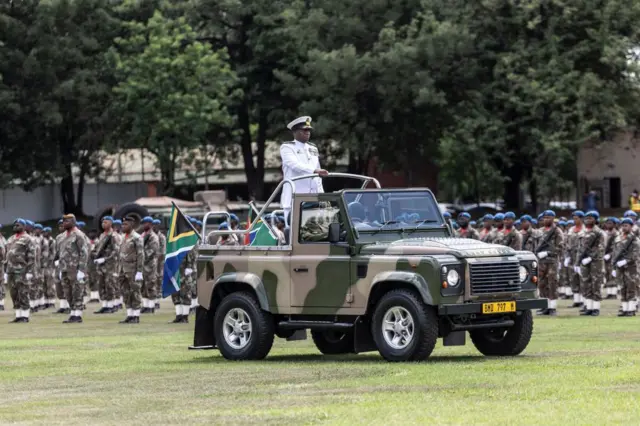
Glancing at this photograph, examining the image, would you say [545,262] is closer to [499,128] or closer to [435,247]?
[435,247]

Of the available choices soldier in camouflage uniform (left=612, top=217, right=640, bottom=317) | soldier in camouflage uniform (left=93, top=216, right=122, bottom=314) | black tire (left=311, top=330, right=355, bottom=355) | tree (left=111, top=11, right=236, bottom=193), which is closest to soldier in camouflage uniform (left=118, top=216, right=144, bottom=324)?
soldier in camouflage uniform (left=93, top=216, right=122, bottom=314)

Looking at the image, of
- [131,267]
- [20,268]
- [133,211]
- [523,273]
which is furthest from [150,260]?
[133,211]

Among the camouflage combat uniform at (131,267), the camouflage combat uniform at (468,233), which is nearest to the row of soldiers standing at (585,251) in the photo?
the camouflage combat uniform at (468,233)

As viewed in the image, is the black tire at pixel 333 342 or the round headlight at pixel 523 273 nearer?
the round headlight at pixel 523 273

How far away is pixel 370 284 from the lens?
699 inches

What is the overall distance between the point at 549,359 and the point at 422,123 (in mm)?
45531

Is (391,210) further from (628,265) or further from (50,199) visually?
(50,199)

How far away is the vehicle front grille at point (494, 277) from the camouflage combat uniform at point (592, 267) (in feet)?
38.8

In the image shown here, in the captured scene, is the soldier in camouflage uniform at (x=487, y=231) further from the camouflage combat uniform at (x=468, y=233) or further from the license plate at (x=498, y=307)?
the license plate at (x=498, y=307)

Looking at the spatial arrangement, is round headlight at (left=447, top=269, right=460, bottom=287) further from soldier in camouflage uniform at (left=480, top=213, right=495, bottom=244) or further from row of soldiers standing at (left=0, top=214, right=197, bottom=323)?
soldier in camouflage uniform at (left=480, top=213, right=495, bottom=244)

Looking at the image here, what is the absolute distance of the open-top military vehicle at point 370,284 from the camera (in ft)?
57.0

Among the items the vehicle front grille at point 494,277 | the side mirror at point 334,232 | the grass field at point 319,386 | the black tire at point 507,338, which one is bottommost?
the grass field at point 319,386

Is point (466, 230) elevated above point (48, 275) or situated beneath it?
elevated above

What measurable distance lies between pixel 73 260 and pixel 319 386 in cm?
1577
